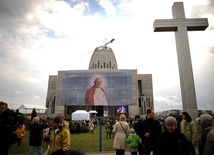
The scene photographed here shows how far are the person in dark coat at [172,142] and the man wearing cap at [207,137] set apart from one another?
11.3 inches

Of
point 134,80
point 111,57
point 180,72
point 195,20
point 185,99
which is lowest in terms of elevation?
point 185,99

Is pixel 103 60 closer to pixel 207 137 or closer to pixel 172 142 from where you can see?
pixel 172 142

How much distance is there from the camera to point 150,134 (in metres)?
5.44

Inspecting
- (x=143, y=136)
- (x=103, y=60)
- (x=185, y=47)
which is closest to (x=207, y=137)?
(x=143, y=136)

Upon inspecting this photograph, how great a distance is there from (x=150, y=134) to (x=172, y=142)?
2.24m

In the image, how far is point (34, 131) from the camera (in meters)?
6.98

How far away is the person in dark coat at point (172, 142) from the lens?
324 centimetres

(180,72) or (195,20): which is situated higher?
(195,20)

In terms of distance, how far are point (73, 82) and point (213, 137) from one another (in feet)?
181

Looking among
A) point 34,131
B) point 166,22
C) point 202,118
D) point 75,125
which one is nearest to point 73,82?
point 75,125

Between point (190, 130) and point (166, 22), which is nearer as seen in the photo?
point (190, 130)

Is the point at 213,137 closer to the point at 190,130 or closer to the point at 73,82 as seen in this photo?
the point at 190,130

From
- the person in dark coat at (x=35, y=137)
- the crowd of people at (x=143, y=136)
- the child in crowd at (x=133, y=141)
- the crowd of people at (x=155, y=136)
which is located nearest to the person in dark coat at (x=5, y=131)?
the crowd of people at (x=143, y=136)

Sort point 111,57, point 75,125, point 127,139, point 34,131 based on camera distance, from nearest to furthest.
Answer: point 127,139, point 34,131, point 75,125, point 111,57
